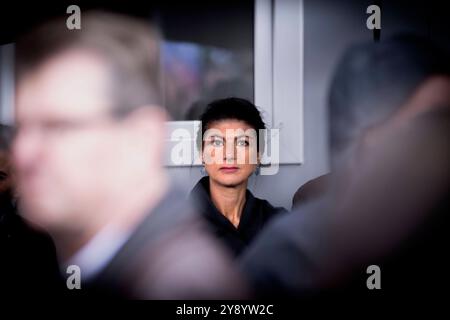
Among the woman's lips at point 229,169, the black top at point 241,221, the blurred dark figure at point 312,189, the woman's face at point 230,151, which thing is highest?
the woman's face at point 230,151

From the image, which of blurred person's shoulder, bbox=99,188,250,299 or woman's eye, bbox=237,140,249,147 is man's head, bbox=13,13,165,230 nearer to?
blurred person's shoulder, bbox=99,188,250,299

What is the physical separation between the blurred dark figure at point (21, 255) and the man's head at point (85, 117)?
45 millimetres

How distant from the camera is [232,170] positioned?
182cm

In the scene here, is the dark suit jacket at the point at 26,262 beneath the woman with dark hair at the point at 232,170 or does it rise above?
beneath

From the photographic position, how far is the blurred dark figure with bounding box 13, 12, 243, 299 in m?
1.87

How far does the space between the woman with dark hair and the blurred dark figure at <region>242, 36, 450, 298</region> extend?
0.27 ft

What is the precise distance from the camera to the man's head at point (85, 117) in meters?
1.89

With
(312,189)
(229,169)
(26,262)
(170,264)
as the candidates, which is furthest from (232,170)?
(26,262)

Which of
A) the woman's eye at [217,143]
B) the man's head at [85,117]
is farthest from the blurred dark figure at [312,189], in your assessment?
the man's head at [85,117]

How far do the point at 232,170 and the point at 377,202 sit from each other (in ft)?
1.74

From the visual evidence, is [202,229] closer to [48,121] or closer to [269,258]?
[269,258]

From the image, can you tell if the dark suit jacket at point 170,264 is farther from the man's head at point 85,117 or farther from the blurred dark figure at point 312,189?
the blurred dark figure at point 312,189
